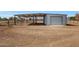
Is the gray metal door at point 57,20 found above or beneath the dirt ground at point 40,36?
above

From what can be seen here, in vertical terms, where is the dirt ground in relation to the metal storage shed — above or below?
below

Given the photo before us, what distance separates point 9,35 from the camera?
7.13 ft

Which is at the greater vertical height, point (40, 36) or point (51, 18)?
point (51, 18)

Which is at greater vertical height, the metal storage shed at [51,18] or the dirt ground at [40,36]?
the metal storage shed at [51,18]

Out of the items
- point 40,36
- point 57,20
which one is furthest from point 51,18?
point 40,36

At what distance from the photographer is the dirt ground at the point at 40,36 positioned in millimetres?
2164

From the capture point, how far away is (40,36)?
85.4 inches

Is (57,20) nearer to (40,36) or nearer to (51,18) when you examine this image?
(51,18)

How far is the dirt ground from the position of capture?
2164mm

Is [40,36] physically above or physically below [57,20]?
below
